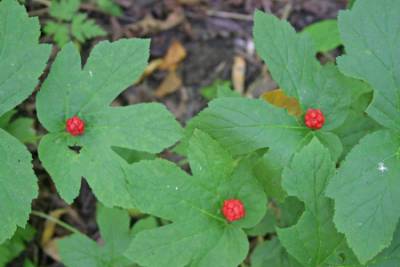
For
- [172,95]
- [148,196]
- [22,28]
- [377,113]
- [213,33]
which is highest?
[22,28]

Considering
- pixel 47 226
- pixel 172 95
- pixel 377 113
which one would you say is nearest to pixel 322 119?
pixel 377 113

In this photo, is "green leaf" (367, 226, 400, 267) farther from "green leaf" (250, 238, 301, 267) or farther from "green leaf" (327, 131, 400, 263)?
"green leaf" (250, 238, 301, 267)

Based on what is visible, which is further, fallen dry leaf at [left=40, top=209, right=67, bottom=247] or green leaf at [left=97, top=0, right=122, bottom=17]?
green leaf at [left=97, top=0, right=122, bottom=17]

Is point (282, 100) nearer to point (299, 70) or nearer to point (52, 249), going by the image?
point (299, 70)

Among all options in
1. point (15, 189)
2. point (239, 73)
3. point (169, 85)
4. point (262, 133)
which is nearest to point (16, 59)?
point (15, 189)

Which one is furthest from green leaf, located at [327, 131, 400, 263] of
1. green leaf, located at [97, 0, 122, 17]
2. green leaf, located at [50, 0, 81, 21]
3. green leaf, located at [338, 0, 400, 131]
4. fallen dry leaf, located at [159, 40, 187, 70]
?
green leaf, located at [97, 0, 122, 17]

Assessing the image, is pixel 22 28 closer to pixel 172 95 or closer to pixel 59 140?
A: pixel 59 140
